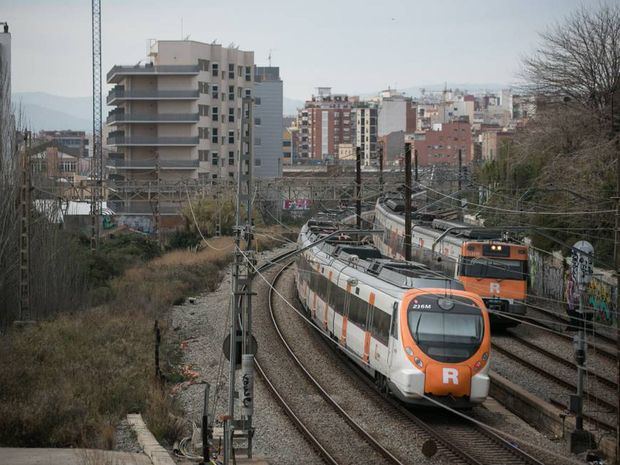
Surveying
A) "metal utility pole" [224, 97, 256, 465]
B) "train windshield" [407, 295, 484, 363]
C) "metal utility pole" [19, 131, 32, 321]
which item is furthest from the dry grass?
"train windshield" [407, 295, 484, 363]

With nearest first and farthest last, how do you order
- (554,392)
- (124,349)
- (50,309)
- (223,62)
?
1. (554,392)
2. (124,349)
3. (50,309)
4. (223,62)

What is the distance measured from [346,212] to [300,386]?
30.9 metres

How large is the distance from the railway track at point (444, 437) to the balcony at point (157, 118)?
61941mm

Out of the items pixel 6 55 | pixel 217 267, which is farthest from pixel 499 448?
pixel 6 55

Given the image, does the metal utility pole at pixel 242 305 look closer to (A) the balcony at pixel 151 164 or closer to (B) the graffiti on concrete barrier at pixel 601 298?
(B) the graffiti on concrete barrier at pixel 601 298

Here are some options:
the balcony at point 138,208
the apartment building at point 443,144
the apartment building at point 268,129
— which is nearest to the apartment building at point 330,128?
the apartment building at point 443,144

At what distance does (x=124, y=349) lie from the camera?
25.3m

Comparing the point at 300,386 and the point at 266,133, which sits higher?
the point at 266,133

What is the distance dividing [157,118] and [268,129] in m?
40.9

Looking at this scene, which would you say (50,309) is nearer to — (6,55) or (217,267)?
(217,267)

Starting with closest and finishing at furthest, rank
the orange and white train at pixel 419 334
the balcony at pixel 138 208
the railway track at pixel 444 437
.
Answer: the railway track at pixel 444 437
the orange and white train at pixel 419 334
the balcony at pixel 138 208

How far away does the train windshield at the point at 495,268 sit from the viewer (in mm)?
27781

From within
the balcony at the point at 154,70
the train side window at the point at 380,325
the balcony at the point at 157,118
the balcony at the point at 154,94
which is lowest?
the train side window at the point at 380,325

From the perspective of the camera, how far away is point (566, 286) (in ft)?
110
